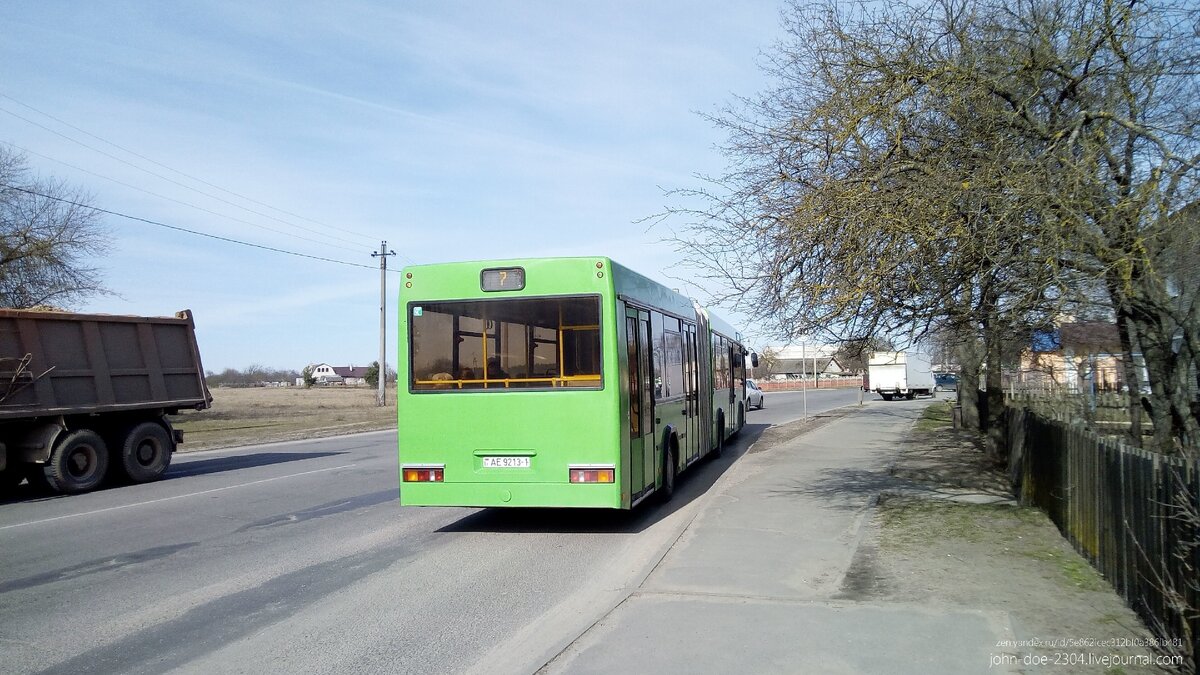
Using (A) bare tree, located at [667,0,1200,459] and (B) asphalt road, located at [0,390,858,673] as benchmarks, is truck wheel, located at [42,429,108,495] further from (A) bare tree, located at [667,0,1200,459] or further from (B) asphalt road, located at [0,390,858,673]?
(A) bare tree, located at [667,0,1200,459]

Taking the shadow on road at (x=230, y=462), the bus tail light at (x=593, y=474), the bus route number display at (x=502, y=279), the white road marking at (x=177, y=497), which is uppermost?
the bus route number display at (x=502, y=279)

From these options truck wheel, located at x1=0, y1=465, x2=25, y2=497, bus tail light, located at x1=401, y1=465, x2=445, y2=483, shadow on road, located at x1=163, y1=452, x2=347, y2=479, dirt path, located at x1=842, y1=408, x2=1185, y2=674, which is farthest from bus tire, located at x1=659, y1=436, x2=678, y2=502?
truck wheel, located at x1=0, y1=465, x2=25, y2=497

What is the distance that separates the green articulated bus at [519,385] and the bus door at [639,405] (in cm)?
5

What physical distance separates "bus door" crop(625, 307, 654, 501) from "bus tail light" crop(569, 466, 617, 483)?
0.48 metres

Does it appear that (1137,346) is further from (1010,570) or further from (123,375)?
(123,375)

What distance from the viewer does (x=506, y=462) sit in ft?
32.8

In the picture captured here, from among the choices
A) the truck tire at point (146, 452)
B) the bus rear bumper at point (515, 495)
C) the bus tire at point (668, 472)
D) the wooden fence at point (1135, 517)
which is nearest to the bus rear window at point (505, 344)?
the bus rear bumper at point (515, 495)

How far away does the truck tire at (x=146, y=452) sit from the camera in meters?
16.4

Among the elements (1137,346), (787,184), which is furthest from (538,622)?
(1137,346)

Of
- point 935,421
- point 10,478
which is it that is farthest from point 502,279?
point 935,421

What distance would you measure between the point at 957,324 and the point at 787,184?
240 centimetres

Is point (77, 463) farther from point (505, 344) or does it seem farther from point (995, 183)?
point (995, 183)

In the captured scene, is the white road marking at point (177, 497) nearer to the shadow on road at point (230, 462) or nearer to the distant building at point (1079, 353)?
the shadow on road at point (230, 462)

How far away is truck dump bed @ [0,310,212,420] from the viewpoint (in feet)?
47.9
